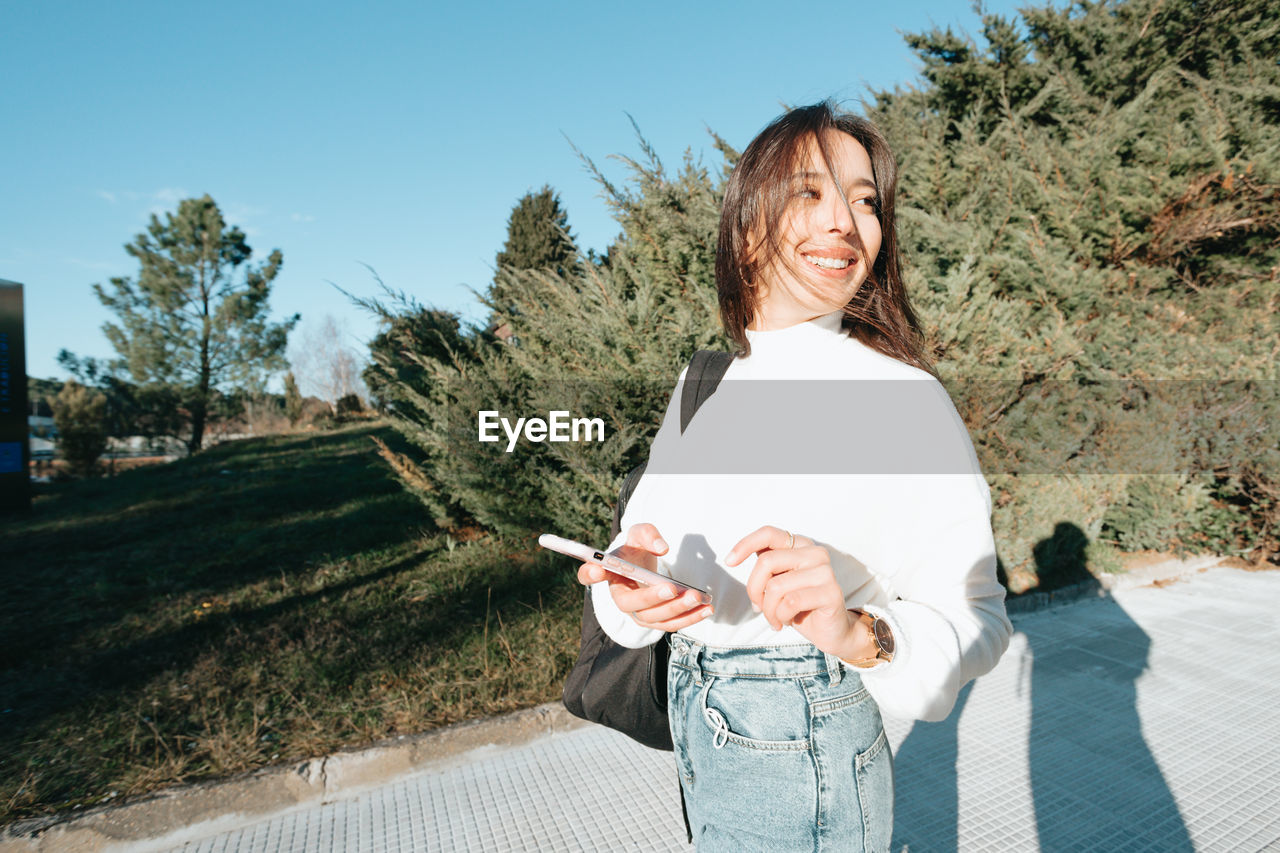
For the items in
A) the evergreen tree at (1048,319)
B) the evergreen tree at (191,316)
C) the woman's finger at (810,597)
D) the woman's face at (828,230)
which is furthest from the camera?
the evergreen tree at (191,316)

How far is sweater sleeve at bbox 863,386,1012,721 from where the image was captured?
2.93ft

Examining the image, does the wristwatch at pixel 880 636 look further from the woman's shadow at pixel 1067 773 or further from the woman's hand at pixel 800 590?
the woman's shadow at pixel 1067 773

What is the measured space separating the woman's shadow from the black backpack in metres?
1.58

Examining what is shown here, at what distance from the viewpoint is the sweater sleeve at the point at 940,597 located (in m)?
0.89

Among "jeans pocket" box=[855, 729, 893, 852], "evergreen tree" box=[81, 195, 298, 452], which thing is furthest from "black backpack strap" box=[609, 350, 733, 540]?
"evergreen tree" box=[81, 195, 298, 452]

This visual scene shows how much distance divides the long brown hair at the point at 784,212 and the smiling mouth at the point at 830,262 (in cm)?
7

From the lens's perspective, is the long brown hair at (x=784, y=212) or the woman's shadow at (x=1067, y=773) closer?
the long brown hair at (x=784, y=212)

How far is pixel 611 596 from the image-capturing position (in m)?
1.09

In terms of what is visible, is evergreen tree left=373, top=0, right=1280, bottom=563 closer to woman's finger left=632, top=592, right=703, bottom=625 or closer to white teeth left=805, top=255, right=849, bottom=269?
white teeth left=805, top=255, right=849, bottom=269

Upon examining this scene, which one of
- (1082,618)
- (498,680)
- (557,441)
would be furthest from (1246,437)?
(498,680)

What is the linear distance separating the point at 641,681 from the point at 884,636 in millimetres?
617

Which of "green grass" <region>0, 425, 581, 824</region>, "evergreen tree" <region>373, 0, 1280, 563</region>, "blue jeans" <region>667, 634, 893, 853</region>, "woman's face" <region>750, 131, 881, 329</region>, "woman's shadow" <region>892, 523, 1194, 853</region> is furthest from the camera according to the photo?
"evergreen tree" <region>373, 0, 1280, 563</region>

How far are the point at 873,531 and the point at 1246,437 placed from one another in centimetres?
587

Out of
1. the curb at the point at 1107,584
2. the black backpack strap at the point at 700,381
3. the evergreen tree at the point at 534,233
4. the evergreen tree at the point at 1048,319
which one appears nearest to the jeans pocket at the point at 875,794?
the black backpack strap at the point at 700,381
